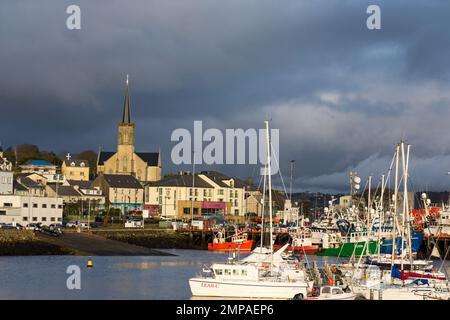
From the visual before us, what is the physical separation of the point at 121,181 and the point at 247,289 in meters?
133

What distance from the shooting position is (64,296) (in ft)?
175

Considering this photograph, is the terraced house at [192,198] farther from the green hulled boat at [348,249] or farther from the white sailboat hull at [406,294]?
the white sailboat hull at [406,294]

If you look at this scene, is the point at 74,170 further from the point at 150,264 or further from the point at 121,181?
the point at 150,264

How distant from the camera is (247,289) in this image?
49750 mm

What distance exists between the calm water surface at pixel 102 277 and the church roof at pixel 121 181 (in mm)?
88076

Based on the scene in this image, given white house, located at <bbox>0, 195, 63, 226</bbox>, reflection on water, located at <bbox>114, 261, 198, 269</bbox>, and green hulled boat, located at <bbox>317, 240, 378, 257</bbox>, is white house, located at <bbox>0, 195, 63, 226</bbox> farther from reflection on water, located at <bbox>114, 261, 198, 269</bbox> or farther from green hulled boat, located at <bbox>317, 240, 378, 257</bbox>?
green hulled boat, located at <bbox>317, 240, 378, 257</bbox>

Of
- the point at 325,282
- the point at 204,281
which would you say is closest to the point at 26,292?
the point at 204,281

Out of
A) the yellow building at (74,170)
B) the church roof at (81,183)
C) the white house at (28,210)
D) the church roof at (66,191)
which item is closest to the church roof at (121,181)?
the church roof at (81,183)

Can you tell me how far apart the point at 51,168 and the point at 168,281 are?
135927mm

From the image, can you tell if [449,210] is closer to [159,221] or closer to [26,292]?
[159,221]

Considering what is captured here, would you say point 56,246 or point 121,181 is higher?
point 121,181

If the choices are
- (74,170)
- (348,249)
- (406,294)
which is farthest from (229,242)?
(74,170)

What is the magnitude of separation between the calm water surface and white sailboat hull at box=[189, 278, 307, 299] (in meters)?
2.26

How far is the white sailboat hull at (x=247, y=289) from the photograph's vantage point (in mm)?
49138
